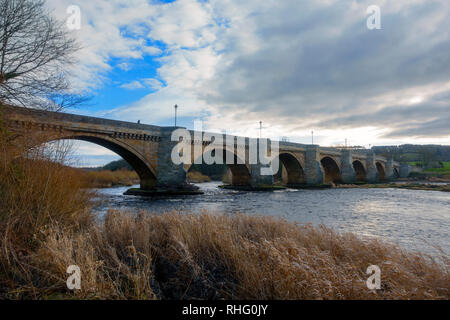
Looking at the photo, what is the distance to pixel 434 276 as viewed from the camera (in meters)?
4.44

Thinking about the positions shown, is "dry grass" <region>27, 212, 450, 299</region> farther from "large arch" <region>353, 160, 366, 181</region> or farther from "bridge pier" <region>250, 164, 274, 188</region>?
"large arch" <region>353, 160, 366, 181</region>

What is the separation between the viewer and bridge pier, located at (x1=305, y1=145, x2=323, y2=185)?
4929 cm

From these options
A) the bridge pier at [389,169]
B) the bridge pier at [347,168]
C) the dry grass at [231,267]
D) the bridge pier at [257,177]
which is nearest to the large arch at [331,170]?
the bridge pier at [347,168]

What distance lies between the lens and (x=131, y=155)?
93.8 ft

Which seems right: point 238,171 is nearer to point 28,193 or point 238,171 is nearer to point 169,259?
point 169,259

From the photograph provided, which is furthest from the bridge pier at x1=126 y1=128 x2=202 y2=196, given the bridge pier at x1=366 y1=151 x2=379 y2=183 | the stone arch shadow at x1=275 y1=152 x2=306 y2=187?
the bridge pier at x1=366 y1=151 x2=379 y2=183

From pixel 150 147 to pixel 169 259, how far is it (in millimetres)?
25110

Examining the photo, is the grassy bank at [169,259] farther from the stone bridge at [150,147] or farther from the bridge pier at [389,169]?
the bridge pier at [389,169]

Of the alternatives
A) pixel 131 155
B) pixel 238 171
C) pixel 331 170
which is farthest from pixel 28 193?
pixel 331 170

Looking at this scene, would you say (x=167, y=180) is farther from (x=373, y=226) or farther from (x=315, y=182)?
(x=315, y=182)
